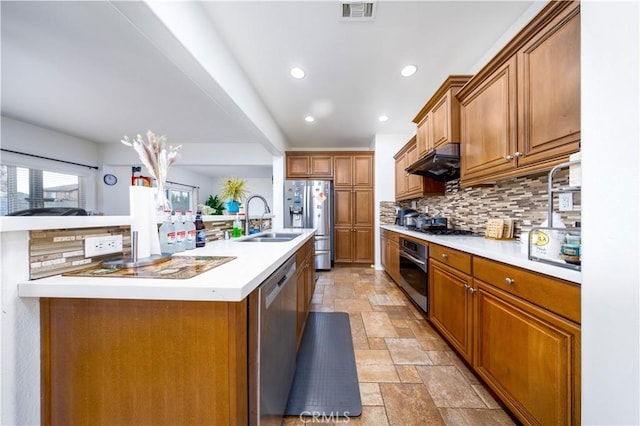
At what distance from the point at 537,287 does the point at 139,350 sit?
1459 millimetres

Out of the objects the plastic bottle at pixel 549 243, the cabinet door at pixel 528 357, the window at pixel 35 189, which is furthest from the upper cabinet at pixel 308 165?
the window at pixel 35 189

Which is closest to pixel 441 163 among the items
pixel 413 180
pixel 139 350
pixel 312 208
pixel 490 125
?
pixel 490 125

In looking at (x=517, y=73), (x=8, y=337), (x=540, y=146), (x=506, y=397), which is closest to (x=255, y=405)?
(x=8, y=337)

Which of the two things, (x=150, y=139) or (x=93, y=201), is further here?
(x=93, y=201)

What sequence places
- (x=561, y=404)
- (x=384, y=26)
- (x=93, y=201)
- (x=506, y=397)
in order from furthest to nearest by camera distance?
(x=93, y=201), (x=384, y=26), (x=506, y=397), (x=561, y=404)

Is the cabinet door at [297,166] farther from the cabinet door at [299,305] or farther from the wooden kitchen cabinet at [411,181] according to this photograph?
the cabinet door at [299,305]

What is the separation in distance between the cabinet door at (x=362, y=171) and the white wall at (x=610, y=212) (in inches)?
151

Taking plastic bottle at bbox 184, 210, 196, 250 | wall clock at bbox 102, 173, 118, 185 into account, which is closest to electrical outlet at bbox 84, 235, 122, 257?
plastic bottle at bbox 184, 210, 196, 250

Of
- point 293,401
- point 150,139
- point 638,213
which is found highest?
point 150,139

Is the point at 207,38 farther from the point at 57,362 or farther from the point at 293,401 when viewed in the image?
the point at 293,401

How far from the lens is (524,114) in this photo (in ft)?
4.52

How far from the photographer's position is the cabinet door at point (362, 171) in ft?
14.6

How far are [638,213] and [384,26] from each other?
1993 millimetres

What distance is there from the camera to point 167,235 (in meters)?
1.13
